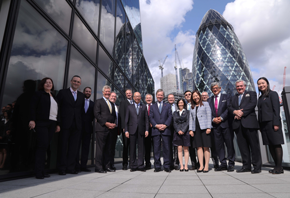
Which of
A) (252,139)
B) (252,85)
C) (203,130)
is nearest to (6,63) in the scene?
(203,130)

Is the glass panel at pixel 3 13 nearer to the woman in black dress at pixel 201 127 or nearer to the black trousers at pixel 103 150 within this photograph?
the black trousers at pixel 103 150

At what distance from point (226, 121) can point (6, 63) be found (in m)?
4.48

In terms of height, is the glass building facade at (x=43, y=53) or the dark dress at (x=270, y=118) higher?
the glass building facade at (x=43, y=53)

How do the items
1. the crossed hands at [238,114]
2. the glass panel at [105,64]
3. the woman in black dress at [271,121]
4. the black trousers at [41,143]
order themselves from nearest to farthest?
1. the black trousers at [41,143]
2. the woman in black dress at [271,121]
3. the crossed hands at [238,114]
4. the glass panel at [105,64]

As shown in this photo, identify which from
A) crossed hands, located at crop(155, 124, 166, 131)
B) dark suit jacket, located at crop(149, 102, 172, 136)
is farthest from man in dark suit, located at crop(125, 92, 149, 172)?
crossed hands, located at crop(155, 124, 166, 131)

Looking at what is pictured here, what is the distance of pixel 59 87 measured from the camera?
3947mm

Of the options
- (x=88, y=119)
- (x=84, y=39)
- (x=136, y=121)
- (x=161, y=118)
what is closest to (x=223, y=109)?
(x=161, y=118)

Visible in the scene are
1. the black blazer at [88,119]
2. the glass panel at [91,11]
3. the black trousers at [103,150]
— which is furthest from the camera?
the glass panel at [91,11]

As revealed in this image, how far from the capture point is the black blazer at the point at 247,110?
3553 mm

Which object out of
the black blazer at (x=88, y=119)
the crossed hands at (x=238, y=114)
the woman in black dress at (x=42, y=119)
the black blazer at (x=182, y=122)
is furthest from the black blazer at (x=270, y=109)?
the woman in black dress at (x=42, y=119)

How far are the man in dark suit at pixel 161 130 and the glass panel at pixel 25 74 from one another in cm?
224

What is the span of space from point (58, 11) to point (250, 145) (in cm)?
537

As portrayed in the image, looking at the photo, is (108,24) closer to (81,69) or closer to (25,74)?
(81,69)

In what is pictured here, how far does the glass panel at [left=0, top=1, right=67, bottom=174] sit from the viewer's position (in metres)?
2.73
